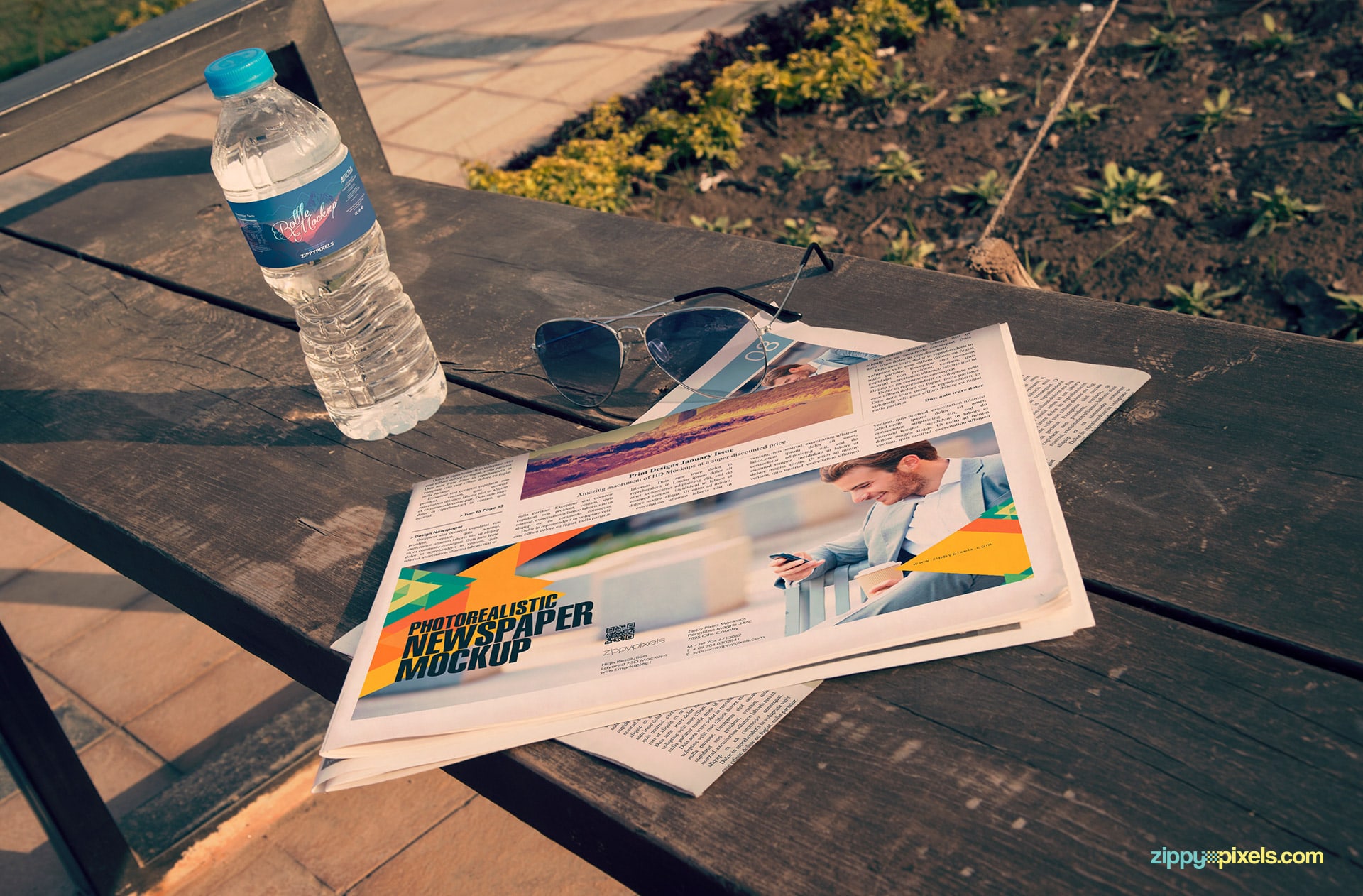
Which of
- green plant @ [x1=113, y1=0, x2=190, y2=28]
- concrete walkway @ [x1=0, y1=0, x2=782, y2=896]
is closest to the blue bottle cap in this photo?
concrete walkway @ [x1=0, y1=0, x2=782, y2=896]

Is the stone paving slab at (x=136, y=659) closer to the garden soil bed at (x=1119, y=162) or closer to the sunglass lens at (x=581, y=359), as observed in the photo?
the sunglass lens at (x=581, y=359)

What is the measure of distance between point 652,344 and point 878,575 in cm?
49

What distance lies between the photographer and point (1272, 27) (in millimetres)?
2898

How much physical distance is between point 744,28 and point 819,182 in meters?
1.55

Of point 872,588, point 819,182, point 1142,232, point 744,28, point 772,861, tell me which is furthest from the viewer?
point 744,28

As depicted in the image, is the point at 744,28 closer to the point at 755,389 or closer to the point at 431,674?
the point at 755,389

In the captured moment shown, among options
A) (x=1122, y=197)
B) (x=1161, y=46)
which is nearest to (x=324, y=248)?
(x=1122, y=197)

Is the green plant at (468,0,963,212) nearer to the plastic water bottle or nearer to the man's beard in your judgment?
the plastic water bottle

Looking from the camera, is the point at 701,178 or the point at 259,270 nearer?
the point at 259,270

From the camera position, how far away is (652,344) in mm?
1140

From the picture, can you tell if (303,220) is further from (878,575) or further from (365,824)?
(365,824)

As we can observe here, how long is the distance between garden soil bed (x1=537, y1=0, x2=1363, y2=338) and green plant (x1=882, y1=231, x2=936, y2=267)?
35 millimetres

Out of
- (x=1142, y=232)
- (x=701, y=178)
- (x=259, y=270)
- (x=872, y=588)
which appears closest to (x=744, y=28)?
(x=701, y=178)

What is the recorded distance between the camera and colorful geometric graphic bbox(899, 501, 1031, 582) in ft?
2.36
